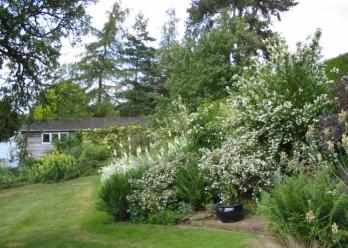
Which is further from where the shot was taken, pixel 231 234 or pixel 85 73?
pixel 85 73

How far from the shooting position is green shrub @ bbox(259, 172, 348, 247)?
6.09 metres

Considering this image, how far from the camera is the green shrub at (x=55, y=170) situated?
19841 mm

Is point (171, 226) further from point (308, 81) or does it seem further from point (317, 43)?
point (317, 43)

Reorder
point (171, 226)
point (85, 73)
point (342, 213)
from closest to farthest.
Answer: point (342, 213)
point (171, 226)
point (85, 73)

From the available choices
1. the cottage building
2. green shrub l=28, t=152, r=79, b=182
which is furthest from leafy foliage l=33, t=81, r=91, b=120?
the cottage building

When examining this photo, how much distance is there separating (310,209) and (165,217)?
11.7ft

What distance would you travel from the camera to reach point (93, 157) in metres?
23.3

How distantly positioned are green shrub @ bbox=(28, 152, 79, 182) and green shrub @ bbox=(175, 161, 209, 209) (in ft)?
37.5

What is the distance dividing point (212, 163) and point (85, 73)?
113ft

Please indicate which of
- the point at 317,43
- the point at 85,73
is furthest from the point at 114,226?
the point at 85,73

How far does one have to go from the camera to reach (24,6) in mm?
7848

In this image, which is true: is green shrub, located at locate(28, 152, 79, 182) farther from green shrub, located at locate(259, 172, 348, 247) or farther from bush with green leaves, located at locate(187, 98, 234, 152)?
green shrub, located at locate(259, 172, 348, 247)

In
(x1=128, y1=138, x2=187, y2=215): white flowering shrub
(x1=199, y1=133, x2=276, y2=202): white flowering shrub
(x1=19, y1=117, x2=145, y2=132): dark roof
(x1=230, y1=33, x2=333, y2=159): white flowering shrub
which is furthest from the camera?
(x1=19, y1=117, x2=145, y2=132): dark roof

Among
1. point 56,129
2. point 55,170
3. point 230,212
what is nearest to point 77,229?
point 230,212
